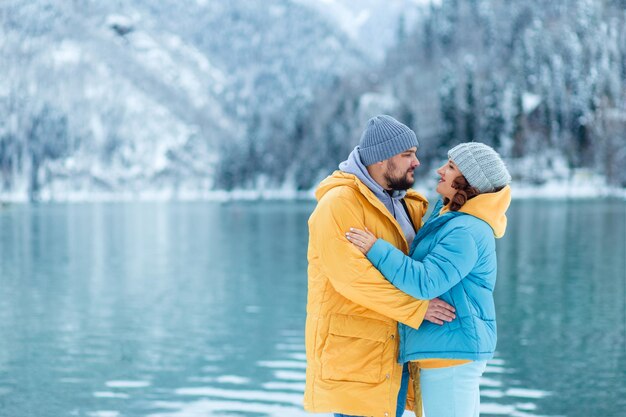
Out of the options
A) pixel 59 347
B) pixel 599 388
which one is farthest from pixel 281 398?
pixel 59 347

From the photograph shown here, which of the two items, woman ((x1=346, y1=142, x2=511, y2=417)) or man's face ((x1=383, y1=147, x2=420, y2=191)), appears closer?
woman ((x1=346, y1=142, x2=511, y2=417))

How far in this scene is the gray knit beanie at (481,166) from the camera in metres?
5.45

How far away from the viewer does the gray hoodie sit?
5.53m

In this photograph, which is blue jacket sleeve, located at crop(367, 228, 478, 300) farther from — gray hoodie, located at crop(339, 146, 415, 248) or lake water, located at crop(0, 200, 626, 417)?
lake water, located at crop(0, 200, 626, 417)

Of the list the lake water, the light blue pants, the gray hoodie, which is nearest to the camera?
the light blue pants

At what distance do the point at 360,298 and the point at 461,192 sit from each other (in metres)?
1.06

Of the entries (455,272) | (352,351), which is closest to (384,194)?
(455,272)

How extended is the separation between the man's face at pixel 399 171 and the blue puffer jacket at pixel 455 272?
1.10ft

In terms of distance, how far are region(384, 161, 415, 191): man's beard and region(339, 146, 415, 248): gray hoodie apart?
0.08 metres

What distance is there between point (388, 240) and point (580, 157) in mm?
153274

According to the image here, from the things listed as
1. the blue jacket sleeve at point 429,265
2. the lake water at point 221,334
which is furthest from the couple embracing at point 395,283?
the lake water at point 221,334

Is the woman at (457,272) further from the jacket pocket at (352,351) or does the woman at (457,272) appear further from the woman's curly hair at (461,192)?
the jacket pocket at (352,351)

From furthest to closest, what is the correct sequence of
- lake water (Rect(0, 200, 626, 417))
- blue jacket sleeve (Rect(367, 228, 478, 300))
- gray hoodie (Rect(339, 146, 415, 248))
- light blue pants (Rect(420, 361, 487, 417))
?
lake water (Rect(0, 200, 626, 417)), gray hoodie (Rect(339, 146, 415, 248)), light blue pants (Rect(420, 361, 487, 417)), blue jacket sleeve (Rect(367, 228, 478, 300))

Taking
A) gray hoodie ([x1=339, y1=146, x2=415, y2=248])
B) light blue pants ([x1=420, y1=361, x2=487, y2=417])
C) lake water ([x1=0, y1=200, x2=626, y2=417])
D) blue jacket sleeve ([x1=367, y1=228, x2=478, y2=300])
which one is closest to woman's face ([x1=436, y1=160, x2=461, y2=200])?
gray hoodie ([x1=339, y1=146, x2=415, y2=248])
